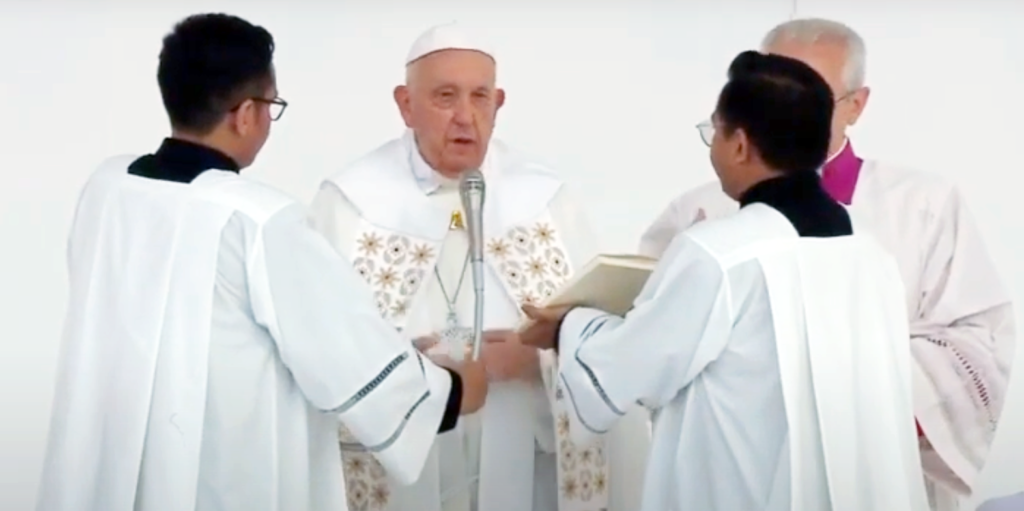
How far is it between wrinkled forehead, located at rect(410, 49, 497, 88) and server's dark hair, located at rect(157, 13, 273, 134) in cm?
91

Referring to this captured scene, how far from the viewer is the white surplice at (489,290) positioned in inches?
139

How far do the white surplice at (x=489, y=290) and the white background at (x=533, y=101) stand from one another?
969mm

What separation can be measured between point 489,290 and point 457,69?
0.65 metres


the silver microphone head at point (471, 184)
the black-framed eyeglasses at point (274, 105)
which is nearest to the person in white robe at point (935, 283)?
the silver microphone head at point (471, 184)

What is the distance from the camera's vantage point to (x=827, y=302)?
107 inches

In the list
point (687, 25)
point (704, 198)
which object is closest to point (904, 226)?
point (704, 198)

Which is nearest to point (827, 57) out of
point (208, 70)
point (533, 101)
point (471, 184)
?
point (471, 184)

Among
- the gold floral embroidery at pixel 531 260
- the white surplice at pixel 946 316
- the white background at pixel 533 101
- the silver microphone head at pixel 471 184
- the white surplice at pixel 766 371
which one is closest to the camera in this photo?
the white surplice at pixel 766 371

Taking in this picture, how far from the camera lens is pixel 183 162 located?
2738 mm

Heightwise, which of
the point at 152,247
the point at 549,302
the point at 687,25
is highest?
the point at 687,25

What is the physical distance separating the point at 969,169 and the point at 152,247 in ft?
10.4

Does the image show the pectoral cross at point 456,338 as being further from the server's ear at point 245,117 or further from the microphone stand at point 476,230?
the server's ear at point 245,117

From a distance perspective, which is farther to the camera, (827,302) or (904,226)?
(904,226)

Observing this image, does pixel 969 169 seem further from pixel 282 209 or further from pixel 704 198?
pixel 282 209
